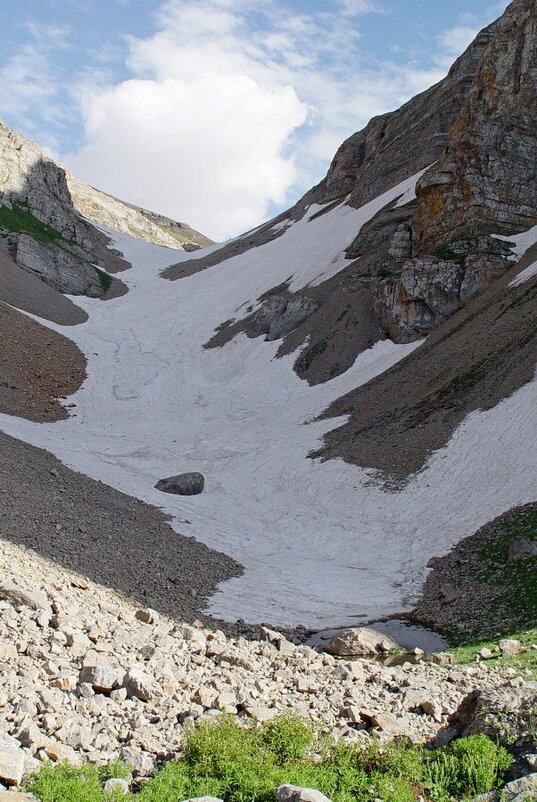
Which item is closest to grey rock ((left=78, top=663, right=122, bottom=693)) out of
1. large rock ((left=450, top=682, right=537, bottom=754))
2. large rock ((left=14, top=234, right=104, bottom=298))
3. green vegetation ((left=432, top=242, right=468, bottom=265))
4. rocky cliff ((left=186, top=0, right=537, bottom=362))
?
large rock ((left=450, top=682, right=537, bottom=754))

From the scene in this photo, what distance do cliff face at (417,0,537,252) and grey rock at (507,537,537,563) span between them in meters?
37.7

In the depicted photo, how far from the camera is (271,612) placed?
65.0 feet

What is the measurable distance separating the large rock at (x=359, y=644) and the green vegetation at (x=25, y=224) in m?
77.8

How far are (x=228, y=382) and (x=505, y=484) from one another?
31.1 m

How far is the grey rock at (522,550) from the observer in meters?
20.8

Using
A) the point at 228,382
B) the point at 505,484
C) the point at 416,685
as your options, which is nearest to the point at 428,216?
the point at 228,382

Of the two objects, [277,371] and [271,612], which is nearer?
[271,612]

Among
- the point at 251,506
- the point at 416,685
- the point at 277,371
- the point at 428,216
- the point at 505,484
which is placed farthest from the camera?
the point at 428,216

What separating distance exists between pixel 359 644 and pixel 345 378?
31.9m

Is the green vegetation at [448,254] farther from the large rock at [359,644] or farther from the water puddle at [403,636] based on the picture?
the large rock at [359,644]

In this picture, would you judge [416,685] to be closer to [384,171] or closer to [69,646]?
[69,646]

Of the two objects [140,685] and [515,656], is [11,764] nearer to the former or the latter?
[140,685]

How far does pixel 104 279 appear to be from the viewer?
89.3 meters

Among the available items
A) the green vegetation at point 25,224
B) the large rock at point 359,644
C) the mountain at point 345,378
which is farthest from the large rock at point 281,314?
the large rock at point 359,644
